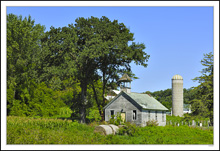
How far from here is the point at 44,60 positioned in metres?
34.0

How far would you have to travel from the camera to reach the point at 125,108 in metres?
30.2

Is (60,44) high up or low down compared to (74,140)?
up

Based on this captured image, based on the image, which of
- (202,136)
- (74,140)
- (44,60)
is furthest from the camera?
(44,60)

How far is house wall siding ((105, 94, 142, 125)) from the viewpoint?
29495mm

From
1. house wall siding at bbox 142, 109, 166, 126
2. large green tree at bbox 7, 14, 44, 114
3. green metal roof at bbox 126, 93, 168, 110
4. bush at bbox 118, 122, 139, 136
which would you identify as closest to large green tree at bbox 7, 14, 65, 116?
large green tree at bbox 7, 14, 44, 114

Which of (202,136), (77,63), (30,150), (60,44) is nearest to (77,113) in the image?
(77,63)

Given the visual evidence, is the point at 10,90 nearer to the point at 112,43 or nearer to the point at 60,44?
the point at 60,44

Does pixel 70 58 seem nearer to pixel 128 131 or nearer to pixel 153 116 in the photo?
pixel 153 116

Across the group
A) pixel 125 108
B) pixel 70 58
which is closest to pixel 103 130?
pixel 125 108

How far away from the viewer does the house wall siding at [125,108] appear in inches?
1161

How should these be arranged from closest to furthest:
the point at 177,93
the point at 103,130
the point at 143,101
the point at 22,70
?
the point at 103,130, the point at 143,101, the point at 22,70, the point at 177,93

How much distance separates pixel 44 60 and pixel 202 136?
1899cm

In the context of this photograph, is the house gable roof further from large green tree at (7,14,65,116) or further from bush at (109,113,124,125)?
large green tree at (7,14,65,116)

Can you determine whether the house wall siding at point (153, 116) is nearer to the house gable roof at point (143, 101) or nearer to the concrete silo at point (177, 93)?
the house gable roof at point (143, 101)
